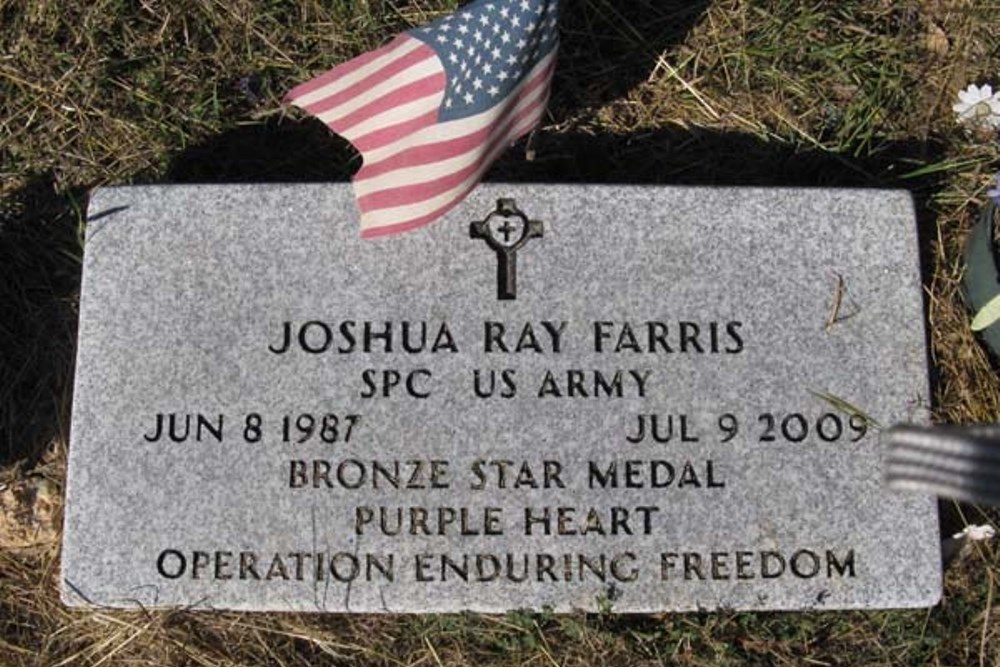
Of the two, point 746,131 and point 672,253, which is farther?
point 746,131

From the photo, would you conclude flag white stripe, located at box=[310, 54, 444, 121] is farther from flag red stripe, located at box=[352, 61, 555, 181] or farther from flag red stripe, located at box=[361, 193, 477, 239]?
flag red stripe, located at box=[361, 193, 477, 239]

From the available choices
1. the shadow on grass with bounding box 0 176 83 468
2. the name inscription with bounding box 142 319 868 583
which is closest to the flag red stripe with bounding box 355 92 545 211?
the name inscription with bounding box 142 319 868 583

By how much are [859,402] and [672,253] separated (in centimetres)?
62

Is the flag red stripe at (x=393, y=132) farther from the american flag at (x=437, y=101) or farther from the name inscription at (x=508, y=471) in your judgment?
the name inscription at (x=508, y=471)

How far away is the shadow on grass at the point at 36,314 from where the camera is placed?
345 cm

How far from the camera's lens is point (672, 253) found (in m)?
3.23

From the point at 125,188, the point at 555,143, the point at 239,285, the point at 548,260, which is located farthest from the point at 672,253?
the point at 125,188

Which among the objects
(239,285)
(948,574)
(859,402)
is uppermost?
(239,285)

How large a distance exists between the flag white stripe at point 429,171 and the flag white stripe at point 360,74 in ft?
0.63

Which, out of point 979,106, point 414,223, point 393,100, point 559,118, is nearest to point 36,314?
point 414,223

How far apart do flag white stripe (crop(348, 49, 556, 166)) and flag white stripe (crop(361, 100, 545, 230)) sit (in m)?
0.13

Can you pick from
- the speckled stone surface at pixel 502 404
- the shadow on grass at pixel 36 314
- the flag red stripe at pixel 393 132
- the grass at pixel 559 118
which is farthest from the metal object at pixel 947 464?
the shadow on grass at pixel 36 314

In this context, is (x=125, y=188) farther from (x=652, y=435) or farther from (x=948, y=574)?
(x=948, y=574)

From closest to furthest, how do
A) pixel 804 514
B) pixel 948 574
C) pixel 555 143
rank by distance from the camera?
1. pixel 804 514
2. pixel 948 574
3. pixel 555 143
